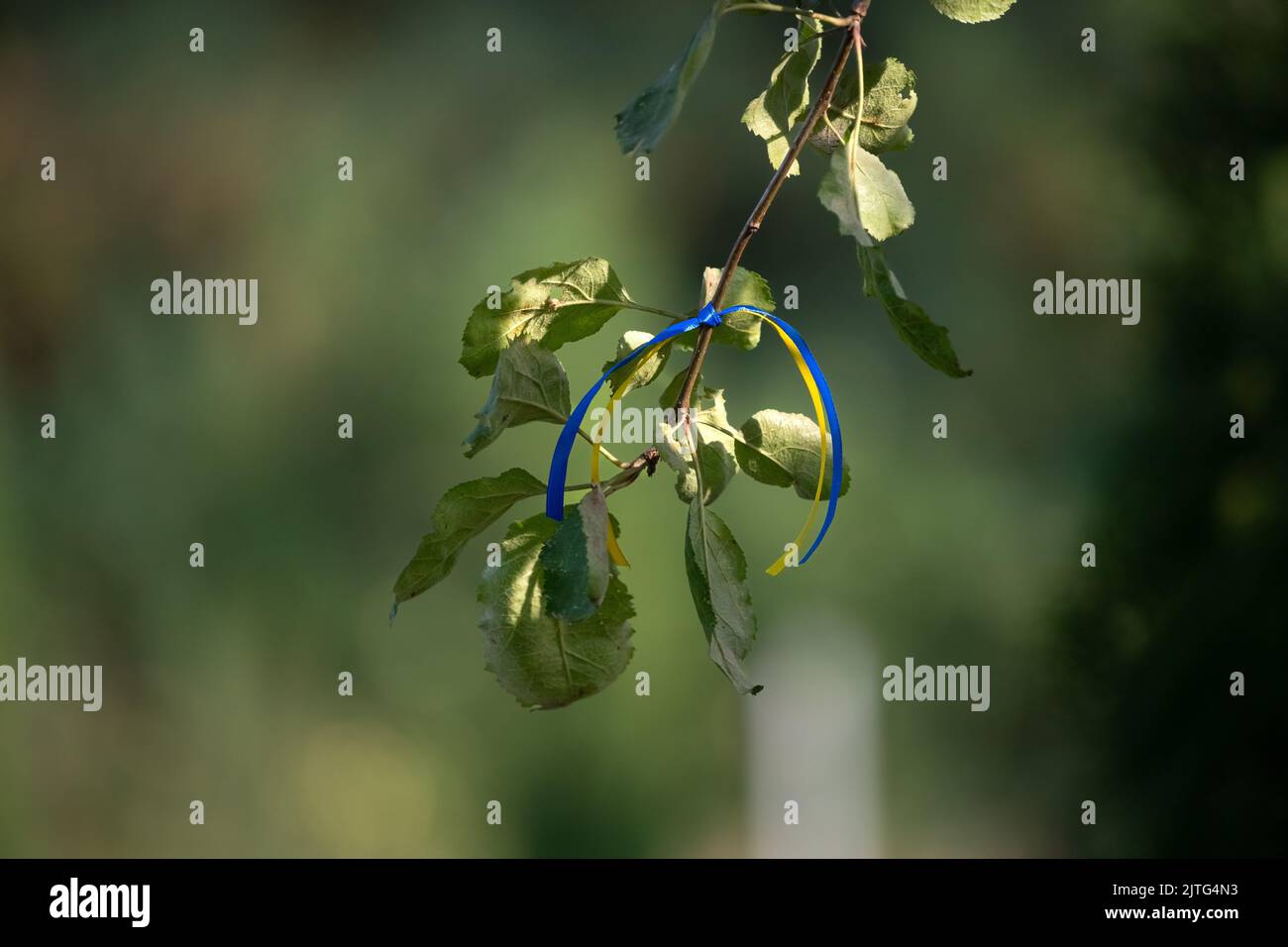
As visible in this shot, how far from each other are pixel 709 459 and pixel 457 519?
0.33ft

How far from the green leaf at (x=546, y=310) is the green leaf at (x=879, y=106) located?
0.11m

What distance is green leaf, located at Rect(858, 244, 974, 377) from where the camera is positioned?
42cm

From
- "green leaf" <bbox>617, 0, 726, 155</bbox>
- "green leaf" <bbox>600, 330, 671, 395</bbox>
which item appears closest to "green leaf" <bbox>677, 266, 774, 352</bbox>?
"green leaf" <bbox>600, 330, 671, 395</bbox>

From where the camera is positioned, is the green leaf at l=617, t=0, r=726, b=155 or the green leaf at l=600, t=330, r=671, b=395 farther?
the green leaf at l=600, t=330, r=671, b=395

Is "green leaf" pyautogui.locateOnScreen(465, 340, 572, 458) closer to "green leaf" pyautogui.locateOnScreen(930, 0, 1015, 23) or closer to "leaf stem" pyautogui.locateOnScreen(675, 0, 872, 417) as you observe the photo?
"leaf stem" pyautogui.locateOnScreen(675, 0, 872, 417)

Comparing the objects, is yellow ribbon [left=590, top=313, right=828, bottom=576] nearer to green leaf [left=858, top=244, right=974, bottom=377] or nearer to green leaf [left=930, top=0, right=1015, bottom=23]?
green leaf [left=858, top=244, right=974, bottom=377]

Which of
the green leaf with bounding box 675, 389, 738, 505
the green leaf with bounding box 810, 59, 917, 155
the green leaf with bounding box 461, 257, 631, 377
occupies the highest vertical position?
the green leaf with bounding box 810, 59, 917, 155

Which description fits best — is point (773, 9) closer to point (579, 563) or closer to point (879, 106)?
point (879, 106)

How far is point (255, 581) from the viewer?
168 cm

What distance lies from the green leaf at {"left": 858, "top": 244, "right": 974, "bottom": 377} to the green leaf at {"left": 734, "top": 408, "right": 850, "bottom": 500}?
0.07m

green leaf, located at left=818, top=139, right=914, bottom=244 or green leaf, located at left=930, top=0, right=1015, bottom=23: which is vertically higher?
green leaf, located at left=930, top=0, right=1015, bottom=23

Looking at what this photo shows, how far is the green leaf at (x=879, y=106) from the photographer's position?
50 centimetres

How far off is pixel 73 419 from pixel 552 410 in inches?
57.5

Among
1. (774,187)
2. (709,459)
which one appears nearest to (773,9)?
(774,187)
